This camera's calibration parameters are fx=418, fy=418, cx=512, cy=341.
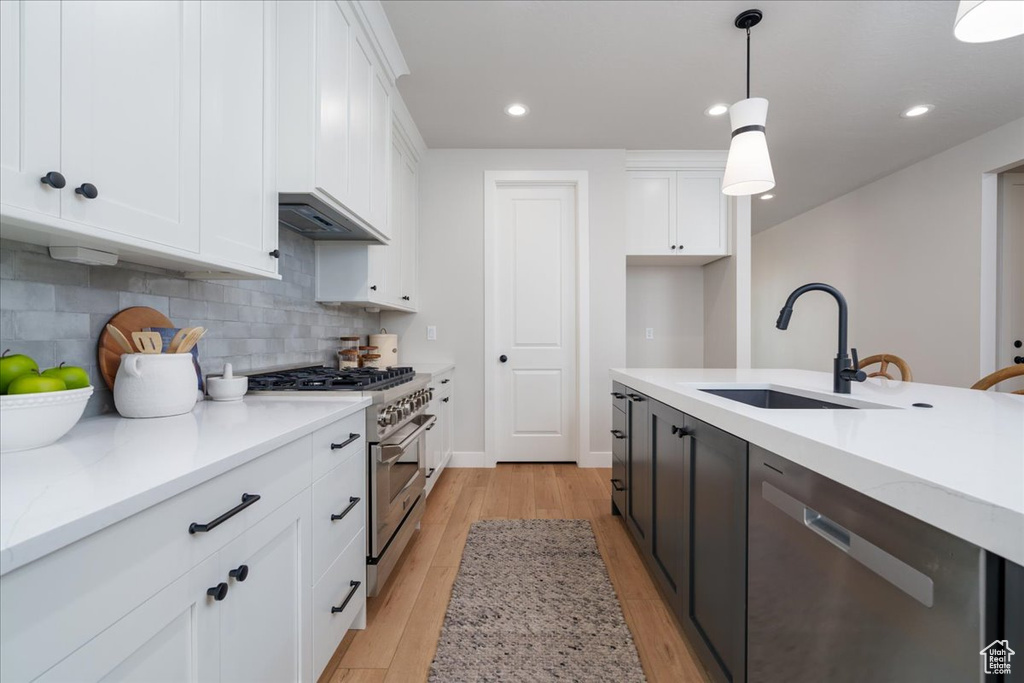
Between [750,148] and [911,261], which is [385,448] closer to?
[750,148]

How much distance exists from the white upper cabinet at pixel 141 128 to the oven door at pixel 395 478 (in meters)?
0.84

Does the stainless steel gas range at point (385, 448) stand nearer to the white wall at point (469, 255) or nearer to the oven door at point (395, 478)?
the oven door at point (395, 478)

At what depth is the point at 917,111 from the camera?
3033mm

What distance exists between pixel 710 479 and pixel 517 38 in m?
2.37

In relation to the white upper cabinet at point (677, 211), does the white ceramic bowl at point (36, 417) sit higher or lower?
lower

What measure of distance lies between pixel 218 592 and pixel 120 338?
85cm

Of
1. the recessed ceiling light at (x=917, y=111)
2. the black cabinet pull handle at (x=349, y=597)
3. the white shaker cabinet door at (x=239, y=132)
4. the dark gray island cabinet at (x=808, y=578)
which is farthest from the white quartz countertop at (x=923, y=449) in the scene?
the recessed ceiling light at (x=917, y=111)

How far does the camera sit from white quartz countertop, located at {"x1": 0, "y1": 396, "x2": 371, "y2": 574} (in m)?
0.50

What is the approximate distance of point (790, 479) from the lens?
87cm

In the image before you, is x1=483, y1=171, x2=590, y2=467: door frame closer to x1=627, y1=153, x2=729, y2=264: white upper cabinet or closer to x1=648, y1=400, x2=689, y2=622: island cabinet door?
x1=627, y1=153, x2=729, y2=264: white upper cabinet

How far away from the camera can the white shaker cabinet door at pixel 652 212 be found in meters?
3.78

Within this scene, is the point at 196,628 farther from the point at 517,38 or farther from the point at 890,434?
the point at 517,38

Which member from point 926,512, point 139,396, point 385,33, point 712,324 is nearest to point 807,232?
point 712,324

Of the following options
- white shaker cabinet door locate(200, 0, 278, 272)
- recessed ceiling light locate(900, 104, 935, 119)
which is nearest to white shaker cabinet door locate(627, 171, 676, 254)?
recessed ceiling light locate(900, 104, 935, 119)
